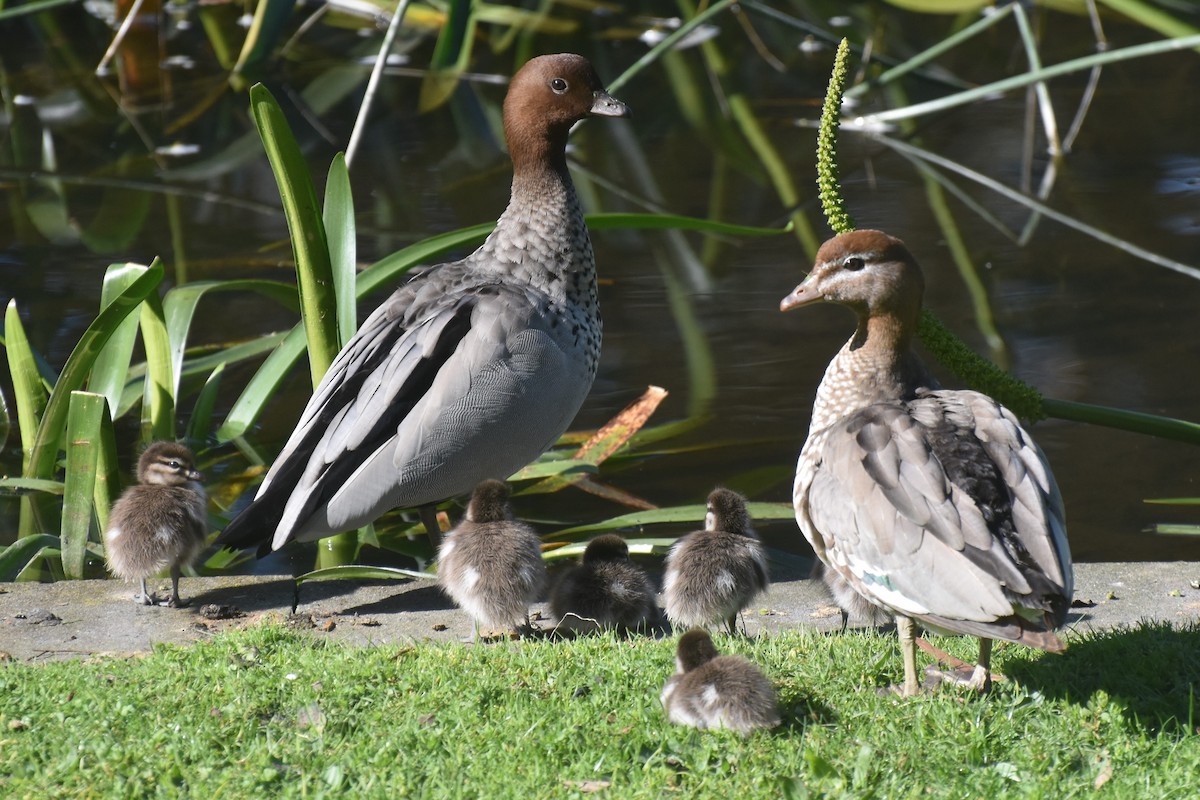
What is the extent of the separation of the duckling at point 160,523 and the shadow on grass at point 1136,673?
2.87 m

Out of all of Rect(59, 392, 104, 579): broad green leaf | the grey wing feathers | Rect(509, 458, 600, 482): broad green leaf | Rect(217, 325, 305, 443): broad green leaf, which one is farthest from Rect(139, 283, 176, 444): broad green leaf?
the grey wing feathers

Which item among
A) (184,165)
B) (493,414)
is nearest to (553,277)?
(493,414)

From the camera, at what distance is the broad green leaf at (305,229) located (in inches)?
224

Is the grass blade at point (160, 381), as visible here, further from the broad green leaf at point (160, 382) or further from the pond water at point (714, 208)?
the pond water at point (714, 208)

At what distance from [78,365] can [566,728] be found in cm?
295

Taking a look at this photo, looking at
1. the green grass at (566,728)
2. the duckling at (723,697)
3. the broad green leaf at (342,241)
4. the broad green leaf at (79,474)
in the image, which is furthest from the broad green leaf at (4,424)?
the duckling at (723,697)

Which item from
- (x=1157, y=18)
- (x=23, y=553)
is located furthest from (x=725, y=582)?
(x=1157, y=18)

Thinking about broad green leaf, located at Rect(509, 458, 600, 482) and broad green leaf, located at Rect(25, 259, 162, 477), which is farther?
broad green leaf, located at Rect(509, 458, 600, 482)

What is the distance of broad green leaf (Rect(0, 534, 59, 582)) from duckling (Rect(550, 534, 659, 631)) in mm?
2168

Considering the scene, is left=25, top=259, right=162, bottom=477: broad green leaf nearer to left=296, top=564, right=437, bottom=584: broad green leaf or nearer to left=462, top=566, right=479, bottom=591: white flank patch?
left=296, top=564, right=437, bottom=584: broad green leaf

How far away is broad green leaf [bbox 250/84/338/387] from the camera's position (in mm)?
5695

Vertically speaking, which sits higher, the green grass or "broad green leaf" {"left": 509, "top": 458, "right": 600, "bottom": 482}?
"broad green leaf" {"left": 509, "top": 458, "right": 600, "bottom": 482}

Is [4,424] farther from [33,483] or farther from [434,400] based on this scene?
[434,400]

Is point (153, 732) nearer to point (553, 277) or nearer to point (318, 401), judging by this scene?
point (318, 401)
